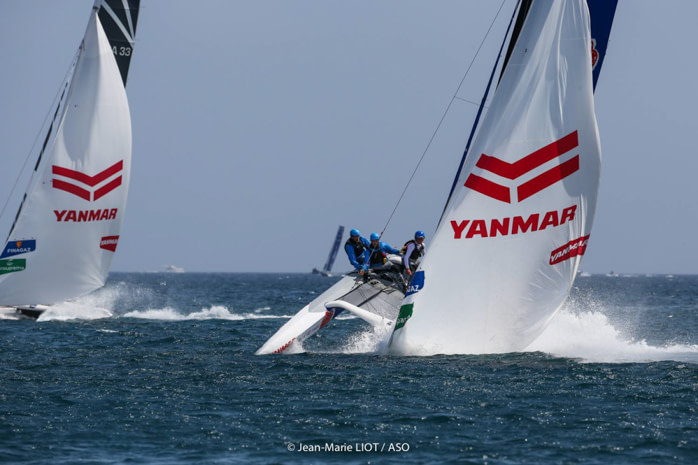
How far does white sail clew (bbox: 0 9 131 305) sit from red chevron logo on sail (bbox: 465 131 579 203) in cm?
1289

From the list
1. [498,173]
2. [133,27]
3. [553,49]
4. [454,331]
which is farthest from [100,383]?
[133,27]

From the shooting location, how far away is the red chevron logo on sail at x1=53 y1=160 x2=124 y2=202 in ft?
76.1

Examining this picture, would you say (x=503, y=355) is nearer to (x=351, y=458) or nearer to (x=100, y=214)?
(x=351, y=458)

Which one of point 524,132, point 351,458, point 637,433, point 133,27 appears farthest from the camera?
point 133,27

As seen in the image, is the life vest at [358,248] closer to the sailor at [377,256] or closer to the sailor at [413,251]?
the sailor at [377,256]

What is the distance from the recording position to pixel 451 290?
44.9ft

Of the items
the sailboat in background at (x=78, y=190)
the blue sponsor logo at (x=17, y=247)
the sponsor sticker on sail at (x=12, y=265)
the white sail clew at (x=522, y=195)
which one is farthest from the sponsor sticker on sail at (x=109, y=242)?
the white sail clew at (x=522, y=195)

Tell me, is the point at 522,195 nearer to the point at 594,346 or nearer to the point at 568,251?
the point at 568,251

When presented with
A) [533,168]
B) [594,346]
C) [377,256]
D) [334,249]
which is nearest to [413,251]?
[377,256]

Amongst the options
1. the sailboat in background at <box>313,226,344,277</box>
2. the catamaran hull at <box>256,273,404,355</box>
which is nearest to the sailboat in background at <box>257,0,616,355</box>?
the catamaran hull at <box>256,273,404,355</box>

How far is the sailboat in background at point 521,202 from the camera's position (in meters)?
13.6

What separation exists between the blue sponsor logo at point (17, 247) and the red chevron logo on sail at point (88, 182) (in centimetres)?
154

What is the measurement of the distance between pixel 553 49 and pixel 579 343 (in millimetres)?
5127

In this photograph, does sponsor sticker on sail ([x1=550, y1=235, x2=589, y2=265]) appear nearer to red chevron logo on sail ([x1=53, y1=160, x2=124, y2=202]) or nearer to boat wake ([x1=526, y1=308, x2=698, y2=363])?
boat wake ([x1=526, y1=308, x2=698, y2=363])
